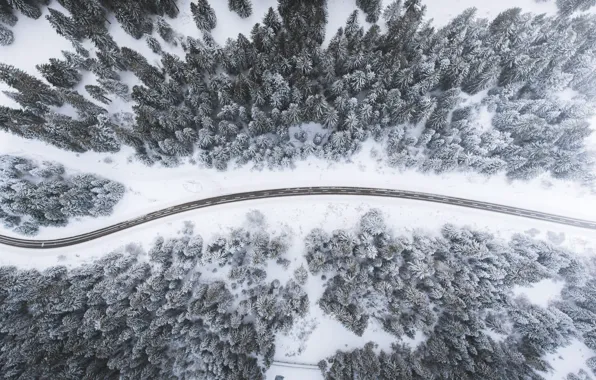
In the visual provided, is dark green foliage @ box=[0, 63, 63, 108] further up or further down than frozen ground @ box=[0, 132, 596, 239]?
further up

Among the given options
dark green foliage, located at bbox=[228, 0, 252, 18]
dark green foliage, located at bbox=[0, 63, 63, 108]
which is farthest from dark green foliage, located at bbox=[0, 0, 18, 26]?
dark green foliage, located at bbox=[228, 0, 252, 18]

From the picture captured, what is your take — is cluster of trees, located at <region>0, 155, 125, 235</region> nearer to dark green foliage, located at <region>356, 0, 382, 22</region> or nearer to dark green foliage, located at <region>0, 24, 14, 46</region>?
dark green foliage, located at <region>0, 24, 14, 46</region>

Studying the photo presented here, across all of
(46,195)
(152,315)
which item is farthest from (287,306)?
(46,195)

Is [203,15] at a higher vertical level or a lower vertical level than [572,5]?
lower

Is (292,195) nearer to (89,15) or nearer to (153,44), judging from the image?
(153,44)

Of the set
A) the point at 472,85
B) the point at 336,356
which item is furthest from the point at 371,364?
the point at 472,85

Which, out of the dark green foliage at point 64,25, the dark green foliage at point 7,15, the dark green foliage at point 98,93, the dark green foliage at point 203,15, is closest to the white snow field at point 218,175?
the dark green foliage at point 7,15

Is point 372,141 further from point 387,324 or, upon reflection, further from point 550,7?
point 550,7
